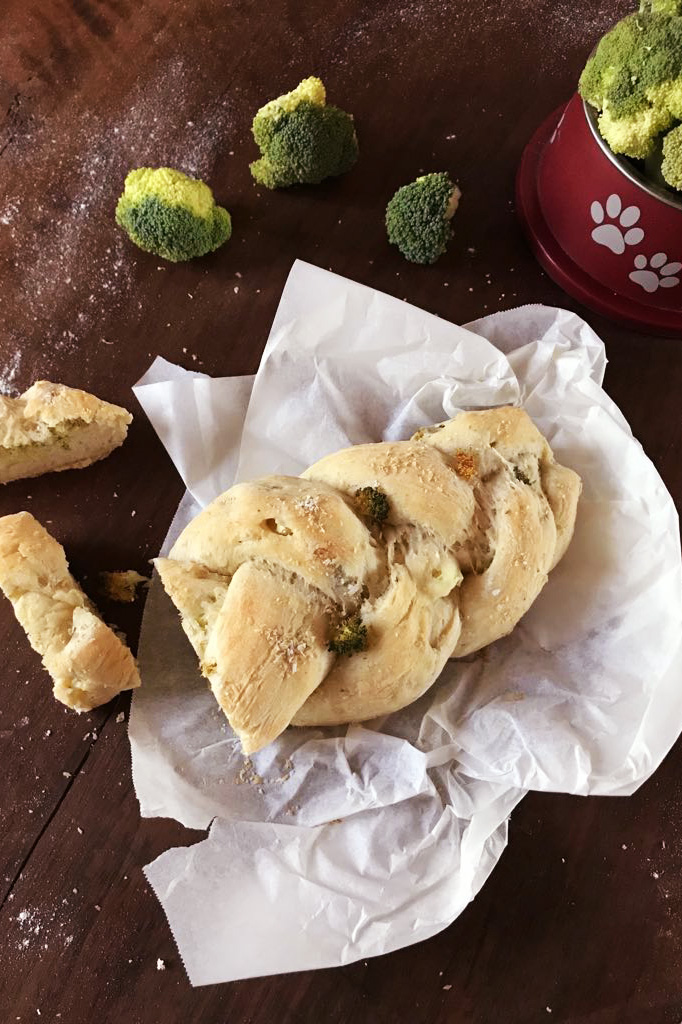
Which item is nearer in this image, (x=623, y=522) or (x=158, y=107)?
(x=623, y=522)

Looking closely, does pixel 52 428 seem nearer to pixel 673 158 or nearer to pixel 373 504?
pixel 373 504

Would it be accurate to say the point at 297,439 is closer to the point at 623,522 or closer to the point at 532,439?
the point at 532,439

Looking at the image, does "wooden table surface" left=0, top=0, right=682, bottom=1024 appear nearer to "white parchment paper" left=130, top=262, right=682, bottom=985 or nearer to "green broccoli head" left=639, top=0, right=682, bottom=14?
"white parchment paper" left=130, top=262, right=682, bottom=985

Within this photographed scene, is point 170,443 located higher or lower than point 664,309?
higher

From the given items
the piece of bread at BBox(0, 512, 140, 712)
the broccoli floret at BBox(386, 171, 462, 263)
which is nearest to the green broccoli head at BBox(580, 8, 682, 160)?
the broccoli floret at BBox(386, 171, 462, 263)

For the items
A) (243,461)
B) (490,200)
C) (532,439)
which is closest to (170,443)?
(243,461)

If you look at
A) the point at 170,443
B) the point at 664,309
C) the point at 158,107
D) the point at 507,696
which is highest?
the point at 158,107

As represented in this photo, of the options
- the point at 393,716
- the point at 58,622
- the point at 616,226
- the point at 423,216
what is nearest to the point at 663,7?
the point at 616,226
